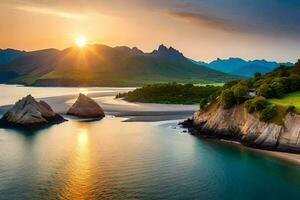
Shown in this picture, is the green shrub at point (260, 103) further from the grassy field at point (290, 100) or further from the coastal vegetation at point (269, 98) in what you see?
the grassy field at point (290, 100)

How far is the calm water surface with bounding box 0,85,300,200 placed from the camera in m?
53.0

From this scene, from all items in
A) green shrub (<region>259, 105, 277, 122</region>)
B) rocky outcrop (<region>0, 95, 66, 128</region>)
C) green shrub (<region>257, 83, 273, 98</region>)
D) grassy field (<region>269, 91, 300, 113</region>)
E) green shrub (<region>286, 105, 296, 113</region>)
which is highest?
green shrub (<region>257, 83, 273, 98</region>)

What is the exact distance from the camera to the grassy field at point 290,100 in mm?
87475

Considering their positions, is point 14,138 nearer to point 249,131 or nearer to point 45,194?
point 45,194

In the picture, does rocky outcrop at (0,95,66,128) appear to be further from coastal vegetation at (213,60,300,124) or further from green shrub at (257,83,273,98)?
green shrub at (257,83,273,98)

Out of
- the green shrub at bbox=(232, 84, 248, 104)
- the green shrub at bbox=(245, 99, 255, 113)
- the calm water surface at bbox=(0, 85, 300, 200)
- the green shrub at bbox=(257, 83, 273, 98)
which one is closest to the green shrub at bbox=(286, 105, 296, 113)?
the green shrub at bbox=(245, 99, 255, 113)

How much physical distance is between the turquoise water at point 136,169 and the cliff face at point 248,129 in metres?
5.43

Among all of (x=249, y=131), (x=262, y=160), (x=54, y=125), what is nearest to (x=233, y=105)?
(x=249, y=131)

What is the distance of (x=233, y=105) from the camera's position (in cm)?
9869

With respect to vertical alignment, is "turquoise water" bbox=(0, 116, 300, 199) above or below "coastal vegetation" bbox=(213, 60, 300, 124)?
below

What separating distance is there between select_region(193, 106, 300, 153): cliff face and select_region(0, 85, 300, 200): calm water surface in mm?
5317

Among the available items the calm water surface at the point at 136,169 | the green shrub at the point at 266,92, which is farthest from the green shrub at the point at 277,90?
the calm water surface at the point at 136,169

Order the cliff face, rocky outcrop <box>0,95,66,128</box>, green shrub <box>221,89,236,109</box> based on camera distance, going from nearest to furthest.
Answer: the cliff face < green shrub <box>221,89,236,109</box> < rocky outcrop <box>0,95,66,128</box>

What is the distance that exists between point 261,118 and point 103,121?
60749 millimetres
